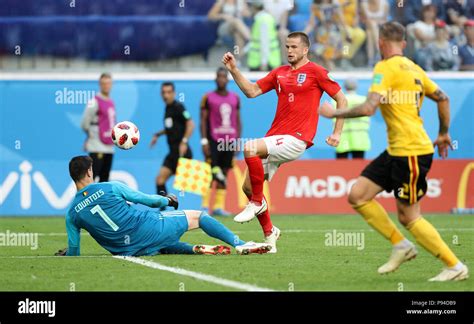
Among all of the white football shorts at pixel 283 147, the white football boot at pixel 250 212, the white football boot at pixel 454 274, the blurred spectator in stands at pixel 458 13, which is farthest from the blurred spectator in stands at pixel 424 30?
the white football boot at pixel 454 274

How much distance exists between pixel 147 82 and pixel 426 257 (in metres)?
10.2

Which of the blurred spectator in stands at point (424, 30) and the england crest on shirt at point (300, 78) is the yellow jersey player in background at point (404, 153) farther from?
the blurred spectator in stands at point (424, 30)

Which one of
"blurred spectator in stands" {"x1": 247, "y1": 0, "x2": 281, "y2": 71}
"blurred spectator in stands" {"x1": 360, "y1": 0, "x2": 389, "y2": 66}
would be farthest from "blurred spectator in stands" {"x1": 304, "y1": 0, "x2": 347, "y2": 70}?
"blurred spectator in stands" {"x1": 247, "y1": 0, "x2": 281, "y2": 71}

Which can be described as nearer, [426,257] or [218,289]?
[218,289]

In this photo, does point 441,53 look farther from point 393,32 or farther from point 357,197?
point 357,197

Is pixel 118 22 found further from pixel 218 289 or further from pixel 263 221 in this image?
pixel 218 289

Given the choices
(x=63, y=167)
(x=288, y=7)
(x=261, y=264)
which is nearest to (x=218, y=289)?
(x=261, y=264)

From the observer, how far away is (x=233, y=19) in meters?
22.2

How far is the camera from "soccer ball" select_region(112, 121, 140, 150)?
510 inches

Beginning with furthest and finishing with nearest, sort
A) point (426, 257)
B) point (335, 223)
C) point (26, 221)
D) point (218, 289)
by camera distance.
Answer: point (26, 221) < point (335, 223) < point (426, 257) < point (218, 289)

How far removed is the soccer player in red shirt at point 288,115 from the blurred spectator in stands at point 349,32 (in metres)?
10.4

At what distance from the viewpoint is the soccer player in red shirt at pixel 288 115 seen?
11.5 m

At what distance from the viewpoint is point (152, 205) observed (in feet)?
34.7

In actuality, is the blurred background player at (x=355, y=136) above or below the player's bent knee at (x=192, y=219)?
above
